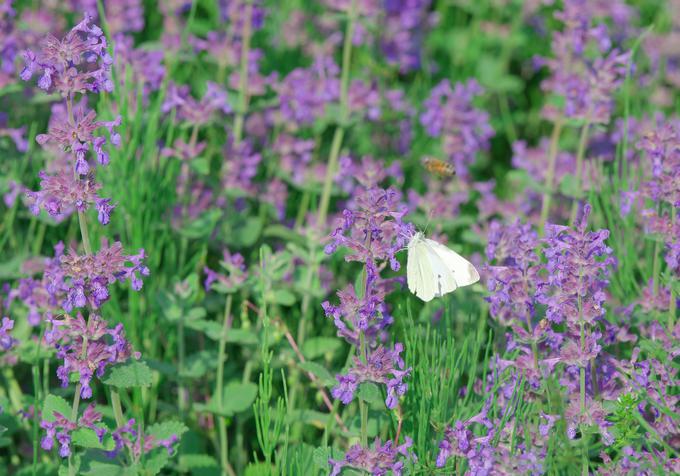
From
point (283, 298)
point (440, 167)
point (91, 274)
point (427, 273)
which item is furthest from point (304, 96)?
point (91, 274)

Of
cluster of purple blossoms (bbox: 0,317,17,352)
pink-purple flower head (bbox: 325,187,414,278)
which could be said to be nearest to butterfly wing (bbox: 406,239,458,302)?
pink-purple flower head (bbox: 325,187,414,278)

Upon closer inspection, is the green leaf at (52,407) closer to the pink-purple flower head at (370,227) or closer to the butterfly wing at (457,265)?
the pink-purple flower head at (370,227)

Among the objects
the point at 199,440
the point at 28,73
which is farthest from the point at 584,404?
the point at 28,73

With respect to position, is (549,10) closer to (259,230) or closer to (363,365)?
(259,230)

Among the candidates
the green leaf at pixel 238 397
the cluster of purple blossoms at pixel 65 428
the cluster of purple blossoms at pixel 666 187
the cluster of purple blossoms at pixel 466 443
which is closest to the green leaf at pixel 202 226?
the green leaf at pixel 238 397

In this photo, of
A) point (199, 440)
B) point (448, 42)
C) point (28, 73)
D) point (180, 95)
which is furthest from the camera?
point (448, 42)
